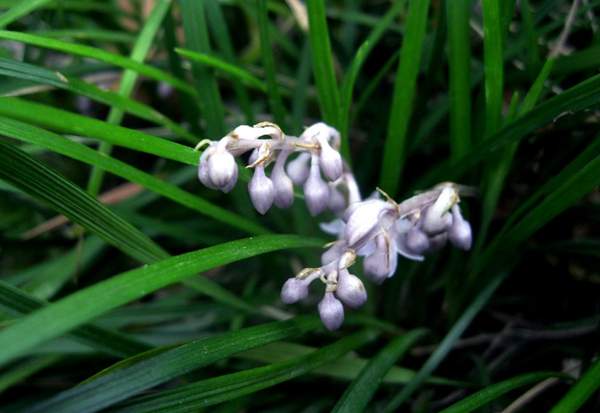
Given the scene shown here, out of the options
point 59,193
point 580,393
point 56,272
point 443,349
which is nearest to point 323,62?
point 59,193

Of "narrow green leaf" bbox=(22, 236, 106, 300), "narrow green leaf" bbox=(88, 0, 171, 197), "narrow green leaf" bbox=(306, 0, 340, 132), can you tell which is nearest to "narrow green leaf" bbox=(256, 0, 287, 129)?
"narrow green leaf" bbox=(306, 0, 340, 132)

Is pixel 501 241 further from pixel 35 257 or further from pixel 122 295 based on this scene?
pixel 35 257

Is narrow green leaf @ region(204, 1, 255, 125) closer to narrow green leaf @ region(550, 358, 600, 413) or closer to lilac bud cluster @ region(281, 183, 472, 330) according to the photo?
lilac bud cluster @ region(281, 183, 472, 330)

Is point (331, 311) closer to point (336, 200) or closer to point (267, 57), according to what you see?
point (336, 200)

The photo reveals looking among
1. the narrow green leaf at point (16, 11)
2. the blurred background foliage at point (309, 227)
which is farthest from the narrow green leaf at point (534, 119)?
the narrow green leaf at point (16, 11)

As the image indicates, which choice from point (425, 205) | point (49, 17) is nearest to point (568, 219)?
point (425, 205)

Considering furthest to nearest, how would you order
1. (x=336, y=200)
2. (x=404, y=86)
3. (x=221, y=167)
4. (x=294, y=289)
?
1. (x=336, y=200)
2. (x=404, y=86)
3. (x=294, y=289)
4. (x=221, y=167)
